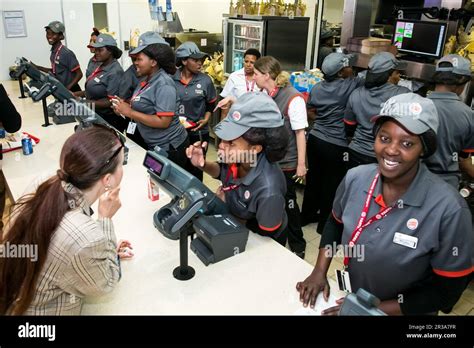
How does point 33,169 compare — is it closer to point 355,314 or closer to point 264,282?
point 264,282

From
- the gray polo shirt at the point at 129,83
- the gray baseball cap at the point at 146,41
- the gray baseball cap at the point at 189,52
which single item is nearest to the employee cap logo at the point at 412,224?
Result: the gray baseball cap at the point at 146,41

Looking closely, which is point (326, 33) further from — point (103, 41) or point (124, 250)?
point (124, 250)

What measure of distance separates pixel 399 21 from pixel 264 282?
3.95m

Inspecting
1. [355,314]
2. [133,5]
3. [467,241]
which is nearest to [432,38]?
[467,241]

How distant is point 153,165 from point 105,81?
8.33ft

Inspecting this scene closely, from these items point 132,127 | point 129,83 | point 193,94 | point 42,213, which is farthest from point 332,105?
point 42,213

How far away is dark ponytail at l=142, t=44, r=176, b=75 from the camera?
301 centimetres

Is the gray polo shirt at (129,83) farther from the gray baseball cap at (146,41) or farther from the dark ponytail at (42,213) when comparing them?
the dark ponytail at (42,213)

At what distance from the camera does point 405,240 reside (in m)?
1.49

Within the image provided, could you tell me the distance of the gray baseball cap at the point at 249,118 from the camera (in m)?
1.92

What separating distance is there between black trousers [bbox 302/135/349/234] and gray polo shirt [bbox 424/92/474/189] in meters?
1.01

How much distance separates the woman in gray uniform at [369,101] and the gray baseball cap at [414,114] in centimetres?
181

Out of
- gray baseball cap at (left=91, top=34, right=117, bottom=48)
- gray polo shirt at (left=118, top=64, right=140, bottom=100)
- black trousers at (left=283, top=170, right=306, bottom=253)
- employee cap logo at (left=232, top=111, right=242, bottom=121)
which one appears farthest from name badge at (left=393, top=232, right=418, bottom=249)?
gray baseball cap at (left=91, top=34, right=117, bottom=48)

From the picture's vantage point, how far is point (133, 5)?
7.12 m
